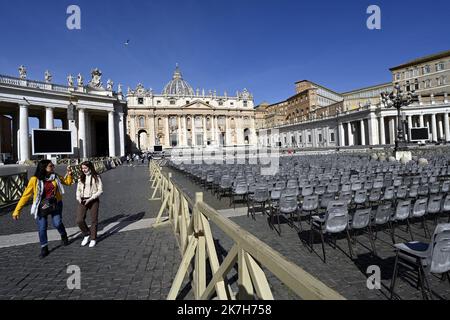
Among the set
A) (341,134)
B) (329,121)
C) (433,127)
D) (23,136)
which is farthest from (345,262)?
(329,121)

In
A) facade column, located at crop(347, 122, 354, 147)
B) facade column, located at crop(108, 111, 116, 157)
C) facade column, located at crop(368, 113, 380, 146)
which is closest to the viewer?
facade column, located at crop(108, 111, 116, 157)

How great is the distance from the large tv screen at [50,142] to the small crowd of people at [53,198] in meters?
14.1

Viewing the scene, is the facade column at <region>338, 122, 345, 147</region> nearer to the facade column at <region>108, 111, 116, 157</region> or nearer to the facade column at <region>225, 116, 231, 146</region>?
the facade column at <region>225, 116, 231, 146</region>

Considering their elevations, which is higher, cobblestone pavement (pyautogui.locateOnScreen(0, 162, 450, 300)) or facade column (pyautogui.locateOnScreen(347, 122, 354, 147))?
facade column (pyautogui.locateOnScreen(347, 122, 354, 147))

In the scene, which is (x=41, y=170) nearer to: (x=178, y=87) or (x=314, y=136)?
(x=314, y=136)

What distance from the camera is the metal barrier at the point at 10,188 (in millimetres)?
11048

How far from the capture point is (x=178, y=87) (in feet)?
349

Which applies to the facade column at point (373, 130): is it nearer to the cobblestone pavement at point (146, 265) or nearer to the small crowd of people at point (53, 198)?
the cobblestone pavement at point (146, 265)

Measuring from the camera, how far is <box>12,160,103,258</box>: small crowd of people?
17.1ft

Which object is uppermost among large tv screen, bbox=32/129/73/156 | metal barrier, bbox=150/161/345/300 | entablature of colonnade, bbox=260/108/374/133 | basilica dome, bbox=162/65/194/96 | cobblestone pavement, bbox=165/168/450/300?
basilica dome, bbox=162/65/194/96

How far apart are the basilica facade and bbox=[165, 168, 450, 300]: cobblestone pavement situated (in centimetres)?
7606

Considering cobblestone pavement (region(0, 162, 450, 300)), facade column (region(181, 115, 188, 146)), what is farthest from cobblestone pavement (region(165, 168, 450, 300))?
facade column (region(181, 115, 188, 146))

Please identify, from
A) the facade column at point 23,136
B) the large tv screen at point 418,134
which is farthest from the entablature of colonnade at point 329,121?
the facade column at point 23,136
